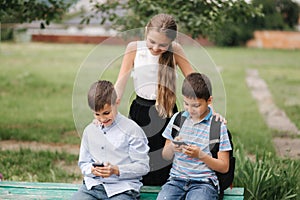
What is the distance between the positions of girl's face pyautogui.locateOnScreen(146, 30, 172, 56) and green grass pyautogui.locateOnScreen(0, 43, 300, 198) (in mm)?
238

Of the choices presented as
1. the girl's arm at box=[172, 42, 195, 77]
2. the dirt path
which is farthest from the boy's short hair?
the dirt path

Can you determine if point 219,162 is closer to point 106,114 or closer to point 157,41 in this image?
A: point 106,114

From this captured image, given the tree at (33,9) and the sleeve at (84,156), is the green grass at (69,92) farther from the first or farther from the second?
the tree at (33,9)

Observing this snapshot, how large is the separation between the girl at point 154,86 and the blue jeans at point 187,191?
25 cm

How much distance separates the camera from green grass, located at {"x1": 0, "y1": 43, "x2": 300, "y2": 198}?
3.75 metres

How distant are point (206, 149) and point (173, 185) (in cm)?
28

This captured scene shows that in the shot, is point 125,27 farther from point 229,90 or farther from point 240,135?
point 229,90

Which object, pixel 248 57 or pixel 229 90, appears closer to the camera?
pixel 229 90

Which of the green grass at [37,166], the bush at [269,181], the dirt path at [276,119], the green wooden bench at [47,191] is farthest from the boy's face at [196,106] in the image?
the green grass at [37,166]

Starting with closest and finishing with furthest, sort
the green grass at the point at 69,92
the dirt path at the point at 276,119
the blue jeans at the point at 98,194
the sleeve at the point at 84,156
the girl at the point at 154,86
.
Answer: the blue jeans at the point at 98,194
the sleeve at the point at 84,156
the girl at the point at 154,86
the green grass at the point at 69,92
the dirt path at the point at 276,119

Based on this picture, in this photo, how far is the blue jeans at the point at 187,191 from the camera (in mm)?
3254

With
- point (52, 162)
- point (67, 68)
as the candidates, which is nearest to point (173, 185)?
point (52, 162)

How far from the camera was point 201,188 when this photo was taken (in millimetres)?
3287

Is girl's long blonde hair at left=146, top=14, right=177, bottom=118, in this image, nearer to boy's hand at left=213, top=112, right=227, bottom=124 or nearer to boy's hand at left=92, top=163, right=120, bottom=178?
boy's hand at left=213, top=112, right=227, bottom=124
